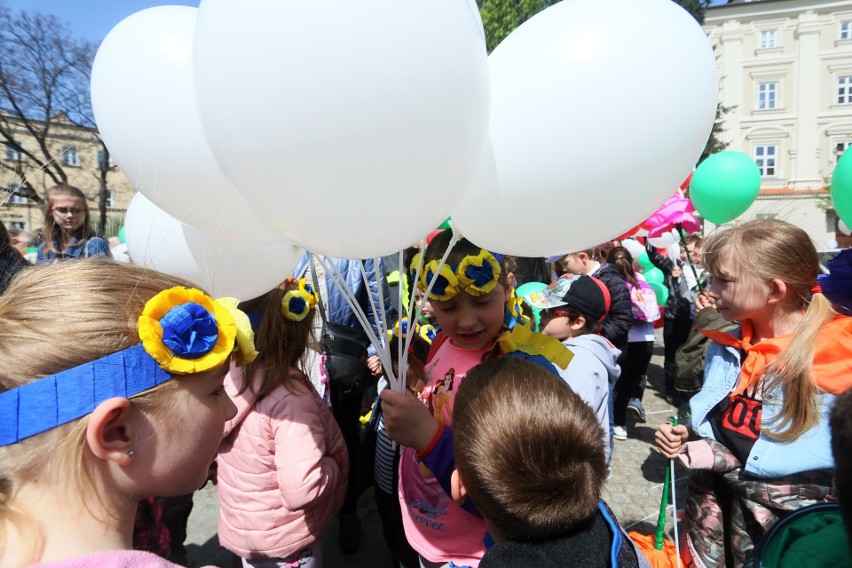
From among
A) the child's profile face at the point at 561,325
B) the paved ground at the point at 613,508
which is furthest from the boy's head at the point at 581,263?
the paved ground at the point at 613,508

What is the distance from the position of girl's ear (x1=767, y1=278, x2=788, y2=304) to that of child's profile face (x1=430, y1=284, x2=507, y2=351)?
1.08 metres

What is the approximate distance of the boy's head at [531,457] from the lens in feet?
3.57

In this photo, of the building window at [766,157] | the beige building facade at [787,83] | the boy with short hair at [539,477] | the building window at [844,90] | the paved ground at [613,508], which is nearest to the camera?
the boy with short hair at [539,477]

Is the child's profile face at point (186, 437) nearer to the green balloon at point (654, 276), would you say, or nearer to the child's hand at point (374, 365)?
the child's hand at point (374, 365)

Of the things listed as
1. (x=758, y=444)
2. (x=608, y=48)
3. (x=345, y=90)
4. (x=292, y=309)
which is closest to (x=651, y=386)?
(x=758, y=444)

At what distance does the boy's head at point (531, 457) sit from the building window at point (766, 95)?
35.3 meters

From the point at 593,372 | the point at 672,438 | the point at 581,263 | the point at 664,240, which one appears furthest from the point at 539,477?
the point at 664,240

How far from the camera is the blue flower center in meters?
0.96

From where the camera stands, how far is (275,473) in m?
1.81

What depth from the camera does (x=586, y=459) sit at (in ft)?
3.73

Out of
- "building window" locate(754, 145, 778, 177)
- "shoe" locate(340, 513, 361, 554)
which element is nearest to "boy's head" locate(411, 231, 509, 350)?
"shoe" locate(340, 513, 361, 554)

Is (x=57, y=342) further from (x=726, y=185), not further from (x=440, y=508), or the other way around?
(x=726, y=185)

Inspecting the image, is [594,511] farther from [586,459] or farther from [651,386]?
[651,386]

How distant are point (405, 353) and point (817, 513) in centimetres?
110
